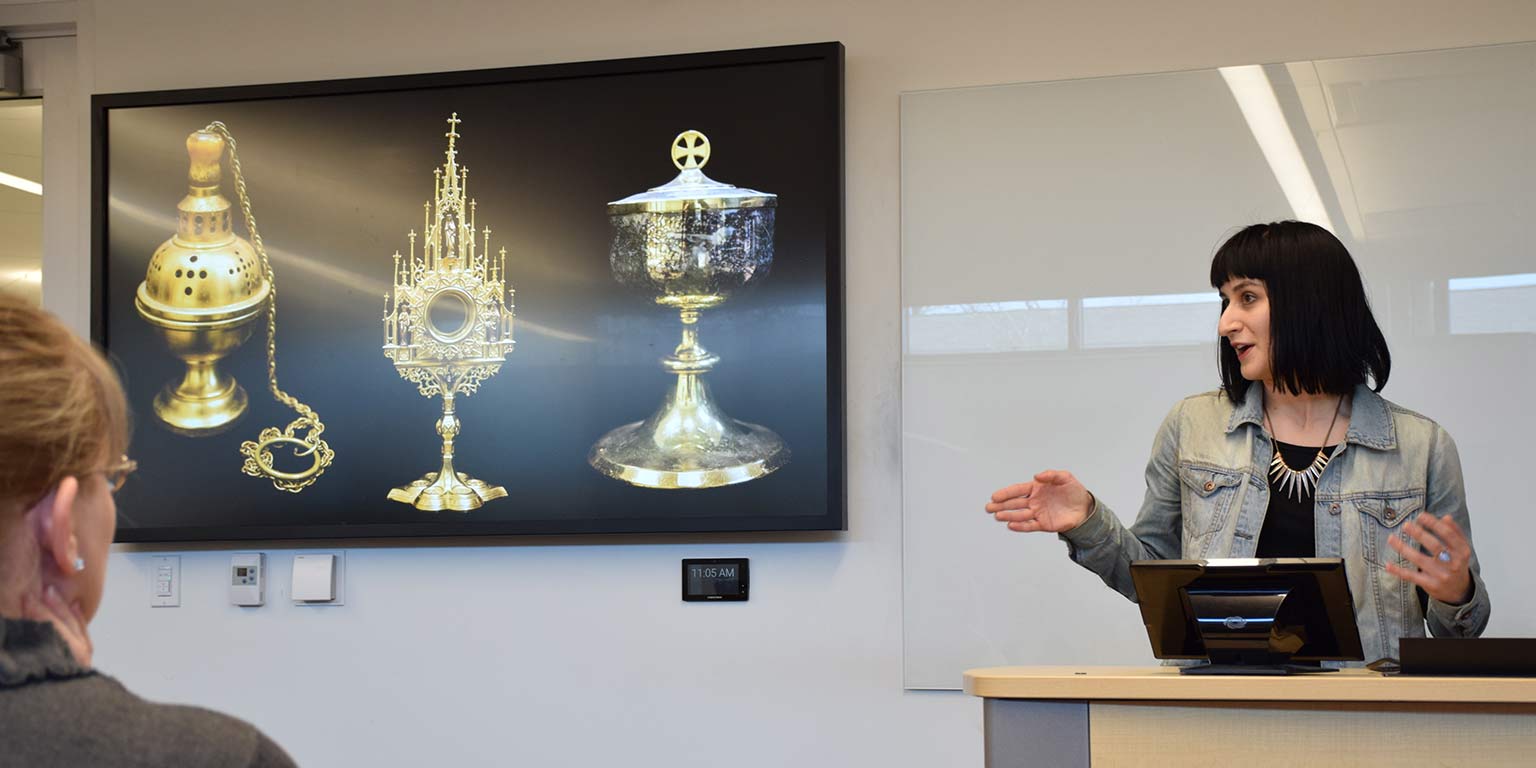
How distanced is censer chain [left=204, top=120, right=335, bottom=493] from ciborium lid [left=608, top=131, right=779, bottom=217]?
94cm

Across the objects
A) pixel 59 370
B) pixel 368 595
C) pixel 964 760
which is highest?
pixel 59 370

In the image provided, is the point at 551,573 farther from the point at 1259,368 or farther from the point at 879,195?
the point at 1259,368

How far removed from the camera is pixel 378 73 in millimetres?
3871

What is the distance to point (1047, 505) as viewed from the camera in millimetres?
2303

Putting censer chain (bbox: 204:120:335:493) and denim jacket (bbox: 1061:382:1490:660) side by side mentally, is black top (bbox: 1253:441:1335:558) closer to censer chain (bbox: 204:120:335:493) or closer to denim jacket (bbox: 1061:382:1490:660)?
denim jacket (bbox: 1061:382:1490:660)

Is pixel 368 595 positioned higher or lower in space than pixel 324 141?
lower

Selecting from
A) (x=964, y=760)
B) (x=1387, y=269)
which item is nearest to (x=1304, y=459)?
(x=1387, y=269)

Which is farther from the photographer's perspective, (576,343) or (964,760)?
(576,343)

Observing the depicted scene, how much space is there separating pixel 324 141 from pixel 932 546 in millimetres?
1855

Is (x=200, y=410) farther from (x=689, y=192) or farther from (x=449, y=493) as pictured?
(x=689, y=192)

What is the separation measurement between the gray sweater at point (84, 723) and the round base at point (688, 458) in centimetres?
256

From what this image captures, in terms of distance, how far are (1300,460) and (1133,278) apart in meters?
1.03

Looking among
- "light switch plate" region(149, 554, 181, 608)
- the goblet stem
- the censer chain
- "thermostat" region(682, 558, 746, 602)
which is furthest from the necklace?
"light switch plate" region(149, 554, 181, 608)

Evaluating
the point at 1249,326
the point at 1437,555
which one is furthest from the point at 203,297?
the point at 1437,555
